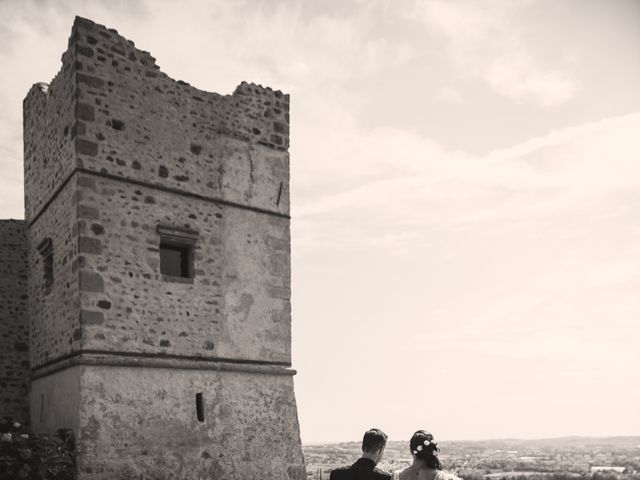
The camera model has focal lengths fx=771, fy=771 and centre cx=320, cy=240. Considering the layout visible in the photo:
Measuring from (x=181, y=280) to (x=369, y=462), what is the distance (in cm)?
660

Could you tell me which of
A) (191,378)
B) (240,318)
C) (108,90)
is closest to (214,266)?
(240,318)

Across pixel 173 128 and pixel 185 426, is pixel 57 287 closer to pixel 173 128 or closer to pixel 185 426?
pixel 185 426

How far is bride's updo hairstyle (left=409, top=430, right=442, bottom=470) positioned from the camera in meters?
5.75

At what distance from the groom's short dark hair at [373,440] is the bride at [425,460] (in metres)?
0.25

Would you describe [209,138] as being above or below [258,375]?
above

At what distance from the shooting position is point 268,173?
1356 cm

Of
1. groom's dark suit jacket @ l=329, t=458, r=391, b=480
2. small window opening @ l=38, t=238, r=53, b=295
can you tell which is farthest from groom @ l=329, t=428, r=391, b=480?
small window opening @ l=38, t=238, r=53, b=295

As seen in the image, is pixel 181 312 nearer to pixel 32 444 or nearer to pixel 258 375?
pixel 258 375

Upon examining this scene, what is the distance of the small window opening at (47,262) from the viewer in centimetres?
1234

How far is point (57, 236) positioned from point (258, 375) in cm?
388

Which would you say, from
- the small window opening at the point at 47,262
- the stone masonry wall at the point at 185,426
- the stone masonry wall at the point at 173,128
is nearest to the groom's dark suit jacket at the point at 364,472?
the stone masonry wall at the point at 185,426

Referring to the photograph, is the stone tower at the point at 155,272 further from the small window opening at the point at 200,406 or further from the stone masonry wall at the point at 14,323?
the stone masonry wall at the point at 14,323

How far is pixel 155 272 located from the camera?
11656 mm

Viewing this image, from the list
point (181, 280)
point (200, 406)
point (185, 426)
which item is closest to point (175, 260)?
point (181, 280)
